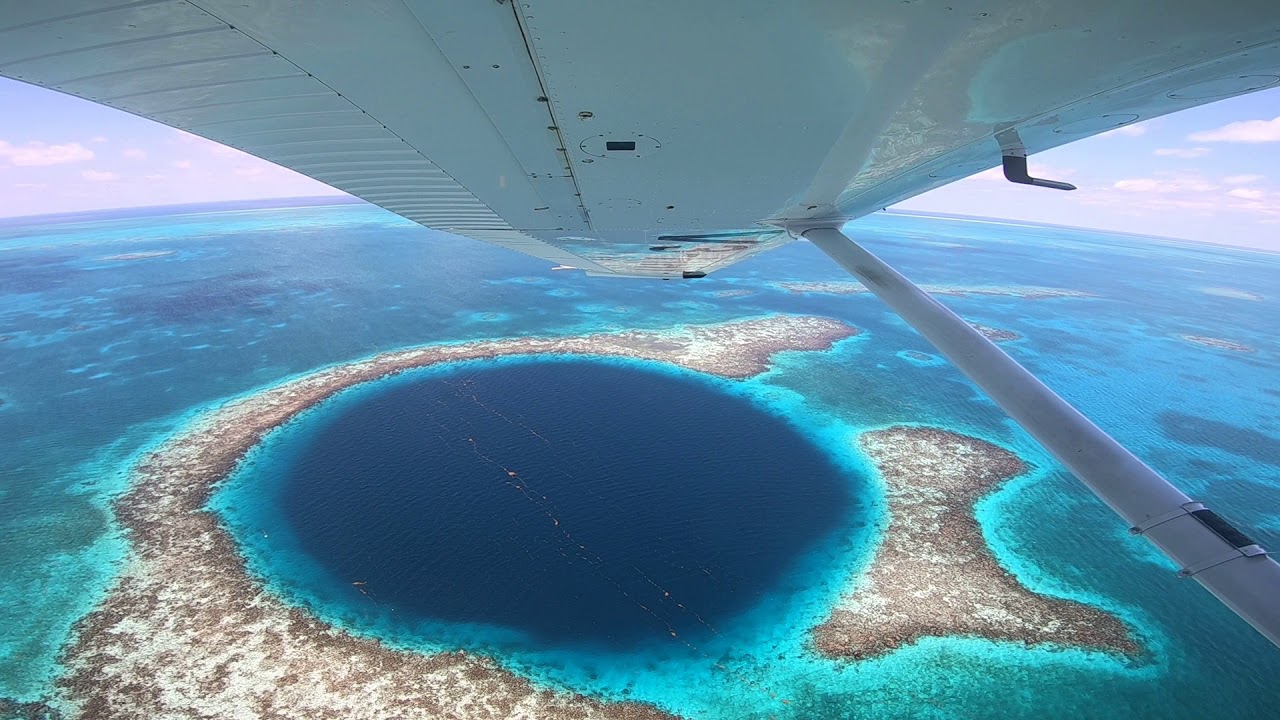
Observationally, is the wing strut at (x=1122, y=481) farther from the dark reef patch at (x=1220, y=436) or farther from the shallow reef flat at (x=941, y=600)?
the dark reef patch at (x=1220, y=436)

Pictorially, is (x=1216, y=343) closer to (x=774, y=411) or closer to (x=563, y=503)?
(x=774, y=411)

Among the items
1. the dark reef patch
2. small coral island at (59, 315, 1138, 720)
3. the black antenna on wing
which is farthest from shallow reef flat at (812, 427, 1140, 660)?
the dark reef patch

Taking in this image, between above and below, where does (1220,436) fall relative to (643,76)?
below

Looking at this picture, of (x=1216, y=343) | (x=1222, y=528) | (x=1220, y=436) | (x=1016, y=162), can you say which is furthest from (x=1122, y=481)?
(x=1216, y=343)

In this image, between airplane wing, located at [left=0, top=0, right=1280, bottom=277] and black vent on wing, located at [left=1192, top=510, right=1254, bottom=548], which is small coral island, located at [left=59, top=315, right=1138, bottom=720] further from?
airplane wing, located at [left=0, top=0, right=1280, bottom=277]

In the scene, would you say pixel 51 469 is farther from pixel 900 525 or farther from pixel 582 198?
pixel 900 525

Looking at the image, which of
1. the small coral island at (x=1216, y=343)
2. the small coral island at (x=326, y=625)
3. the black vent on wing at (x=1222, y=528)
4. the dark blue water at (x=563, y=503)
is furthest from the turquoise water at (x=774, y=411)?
the black vent on wing at (x=1222, y=528)

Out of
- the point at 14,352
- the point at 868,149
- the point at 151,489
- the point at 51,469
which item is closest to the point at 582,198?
the point at 868,149
